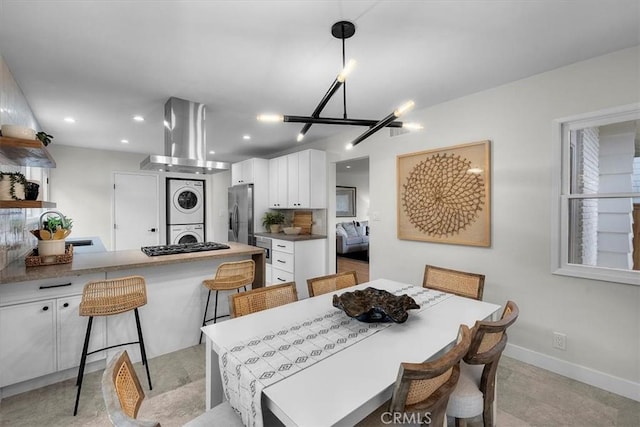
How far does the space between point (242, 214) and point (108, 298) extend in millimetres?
3208

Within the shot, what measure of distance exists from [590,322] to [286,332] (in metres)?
2.35

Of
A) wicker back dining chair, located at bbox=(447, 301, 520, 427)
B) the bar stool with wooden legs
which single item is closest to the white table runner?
wicker back dining chair, located at bbox=(447, 301, 520, 427)

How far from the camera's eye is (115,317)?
2297 millimetres

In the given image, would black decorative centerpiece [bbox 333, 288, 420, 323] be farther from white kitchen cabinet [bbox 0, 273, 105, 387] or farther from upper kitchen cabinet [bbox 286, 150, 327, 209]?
upper kitchen cabinet [bbox 286, 150, 327, 209]

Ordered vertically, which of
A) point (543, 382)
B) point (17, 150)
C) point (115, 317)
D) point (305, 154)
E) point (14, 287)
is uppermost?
point (305, 154)

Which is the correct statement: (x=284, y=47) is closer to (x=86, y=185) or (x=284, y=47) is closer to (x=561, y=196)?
(x=561, y=196)

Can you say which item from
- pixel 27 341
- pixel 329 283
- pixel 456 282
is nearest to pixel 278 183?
pixel 329 283

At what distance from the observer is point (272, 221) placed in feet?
16.3

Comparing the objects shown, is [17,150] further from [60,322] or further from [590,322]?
[590,322]

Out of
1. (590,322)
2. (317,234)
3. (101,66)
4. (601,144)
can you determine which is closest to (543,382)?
(590,322)

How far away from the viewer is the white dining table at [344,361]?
0.90 meters

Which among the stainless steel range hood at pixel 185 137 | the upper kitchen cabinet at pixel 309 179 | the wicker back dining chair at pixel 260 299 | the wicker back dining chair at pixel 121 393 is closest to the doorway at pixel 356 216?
the upper kitchen cabinet at pixel 309 179

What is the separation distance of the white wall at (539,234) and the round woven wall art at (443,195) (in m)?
0.16

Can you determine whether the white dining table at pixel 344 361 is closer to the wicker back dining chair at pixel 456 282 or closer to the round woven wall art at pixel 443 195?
the wicker back dining chair at pixel 456 282
